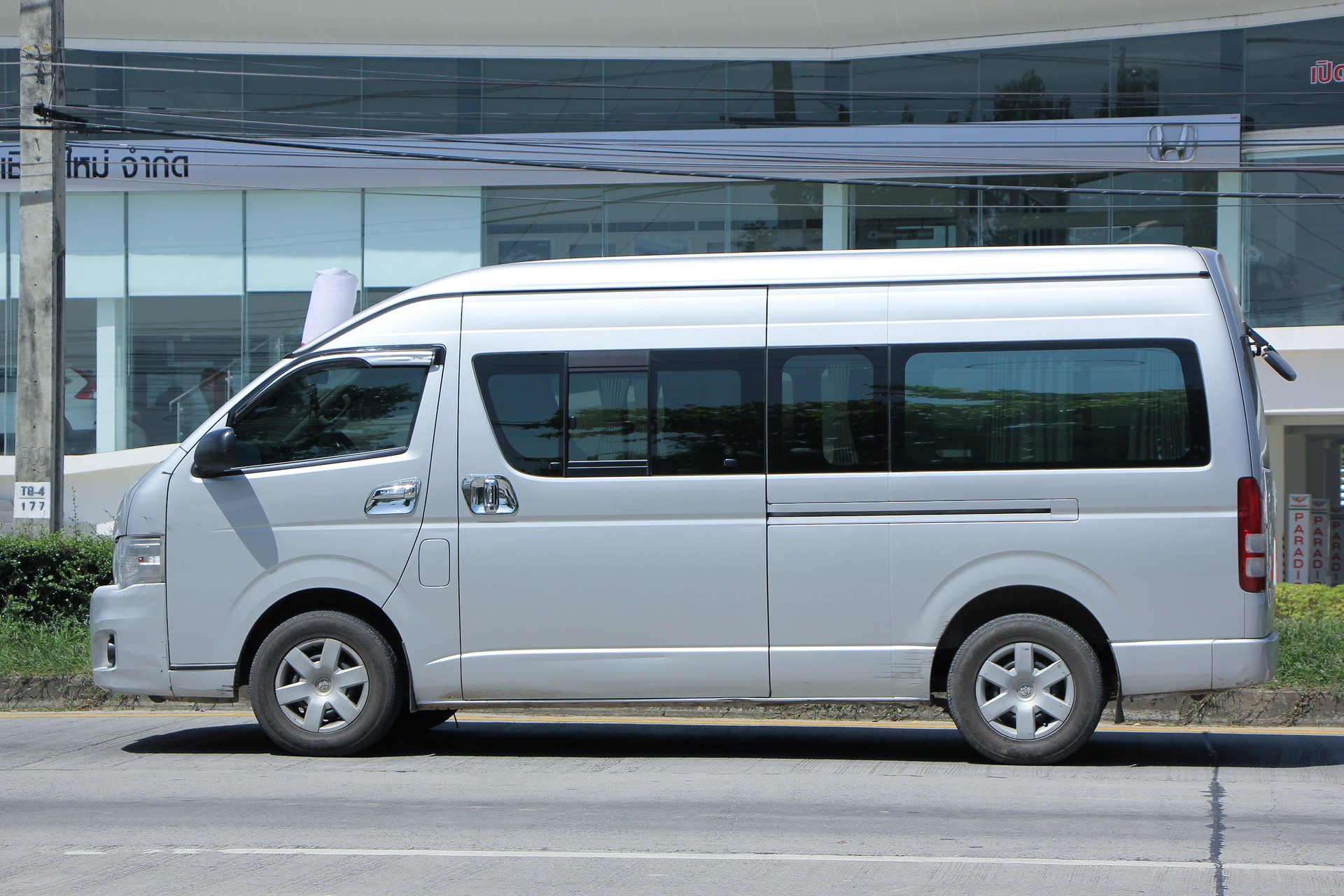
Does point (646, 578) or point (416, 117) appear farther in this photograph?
point (416, 117)

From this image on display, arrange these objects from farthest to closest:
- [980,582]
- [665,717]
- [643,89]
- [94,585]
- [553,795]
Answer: [643,89] → [94,585] → [665,717] → [980,582] → [553,795]

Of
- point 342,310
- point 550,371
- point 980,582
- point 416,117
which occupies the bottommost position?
point 980,582

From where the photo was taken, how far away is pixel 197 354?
23.0 m

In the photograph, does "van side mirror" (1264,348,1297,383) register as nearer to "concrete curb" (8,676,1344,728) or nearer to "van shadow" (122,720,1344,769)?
"concrete curb" (8,676,1344,728)

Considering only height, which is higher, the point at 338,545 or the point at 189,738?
the point at 338,545

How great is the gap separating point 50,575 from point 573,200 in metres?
12.5

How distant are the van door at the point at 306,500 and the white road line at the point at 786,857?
7.06ft

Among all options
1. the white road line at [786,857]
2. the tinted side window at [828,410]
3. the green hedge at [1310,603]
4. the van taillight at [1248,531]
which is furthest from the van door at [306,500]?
the green hedge at [1310,603]

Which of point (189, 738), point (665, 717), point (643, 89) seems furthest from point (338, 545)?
point (643, 89)

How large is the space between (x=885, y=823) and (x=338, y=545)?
326 cm

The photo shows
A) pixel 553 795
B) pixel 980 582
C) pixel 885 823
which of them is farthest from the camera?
pixel 980 582

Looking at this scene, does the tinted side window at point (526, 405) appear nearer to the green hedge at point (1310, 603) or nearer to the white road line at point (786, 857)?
the white road line at point (786, 857)

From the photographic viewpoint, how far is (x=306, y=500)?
24.9 feet

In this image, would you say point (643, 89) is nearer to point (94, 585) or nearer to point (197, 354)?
point (197, 354)
